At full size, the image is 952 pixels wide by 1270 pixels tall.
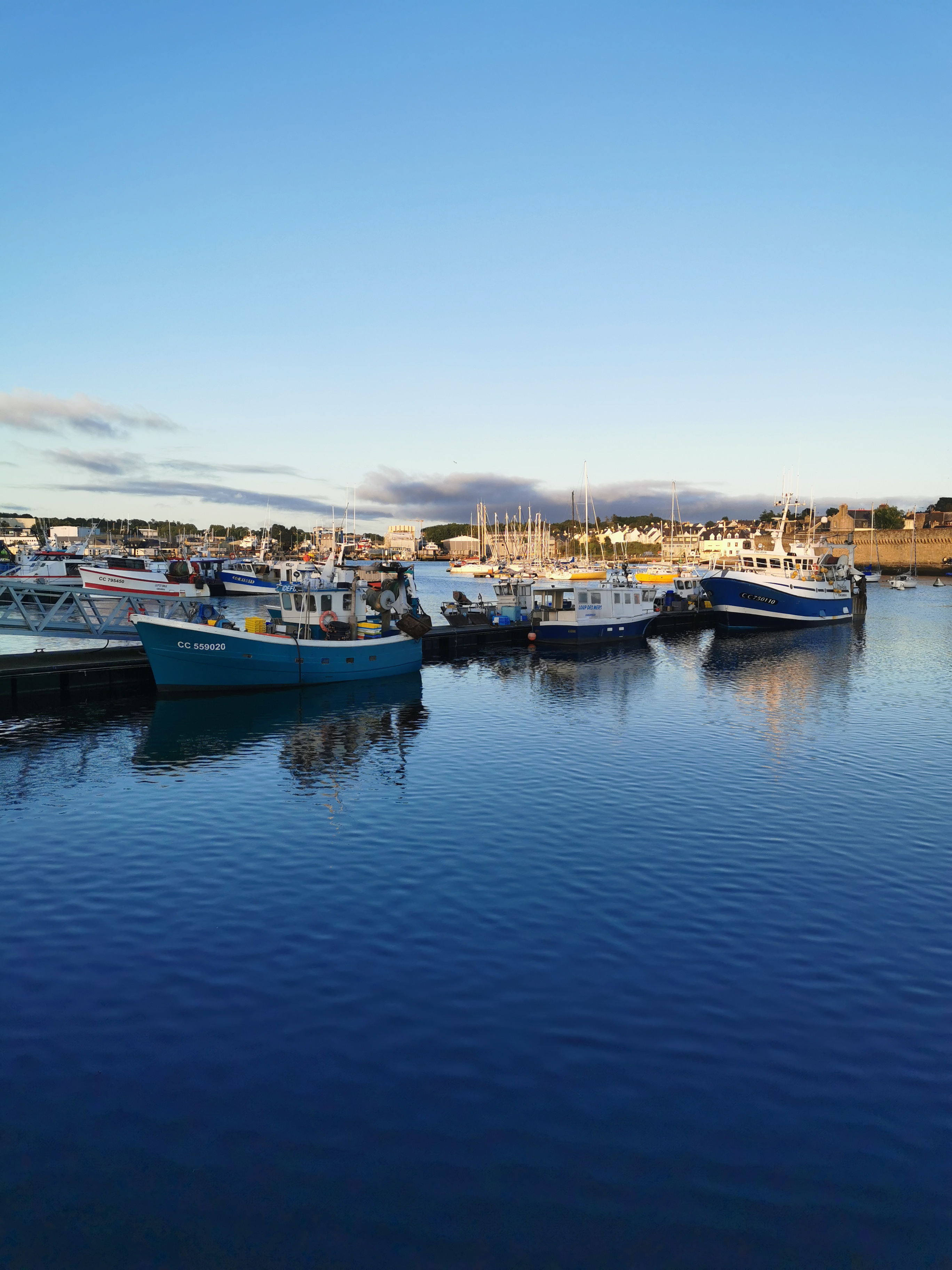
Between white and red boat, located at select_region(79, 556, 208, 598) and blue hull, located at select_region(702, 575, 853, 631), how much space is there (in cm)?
5298

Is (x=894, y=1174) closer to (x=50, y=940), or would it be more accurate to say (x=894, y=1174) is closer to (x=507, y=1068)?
(x=507, y=1068)

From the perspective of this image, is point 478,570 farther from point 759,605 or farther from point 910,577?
point 759,605

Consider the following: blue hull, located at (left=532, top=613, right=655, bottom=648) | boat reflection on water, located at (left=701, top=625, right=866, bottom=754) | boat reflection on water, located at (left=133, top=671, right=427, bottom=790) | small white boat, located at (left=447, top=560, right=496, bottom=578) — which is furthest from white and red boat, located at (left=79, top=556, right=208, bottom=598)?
small white boat, located at (left=447, top=560, right=496, bottom=578)

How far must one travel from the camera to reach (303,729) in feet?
113

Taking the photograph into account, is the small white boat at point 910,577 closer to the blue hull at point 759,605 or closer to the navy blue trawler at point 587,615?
the blue hull at point 759,605

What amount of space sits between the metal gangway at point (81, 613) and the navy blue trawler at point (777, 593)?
1989 inches

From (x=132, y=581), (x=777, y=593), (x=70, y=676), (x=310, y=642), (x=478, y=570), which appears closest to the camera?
(x=70, y=676)

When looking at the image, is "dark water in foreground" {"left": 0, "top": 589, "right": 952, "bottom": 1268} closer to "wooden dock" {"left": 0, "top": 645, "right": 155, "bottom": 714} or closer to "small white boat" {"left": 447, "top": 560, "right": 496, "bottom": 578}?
"wooden dock" {"left": 0, "top": 645, "right": 155, "bottom": 714}

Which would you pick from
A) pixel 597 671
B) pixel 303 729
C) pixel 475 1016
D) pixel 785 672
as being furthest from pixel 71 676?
pixel 785 672

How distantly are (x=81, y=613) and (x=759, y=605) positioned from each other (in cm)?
5920

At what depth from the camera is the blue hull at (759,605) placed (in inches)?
3061

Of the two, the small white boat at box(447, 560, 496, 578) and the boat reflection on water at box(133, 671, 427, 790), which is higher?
the small white boat at box(447, 560, 496, 578)

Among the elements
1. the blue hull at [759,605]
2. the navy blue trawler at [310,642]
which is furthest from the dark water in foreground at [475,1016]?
the blue hull at [759,605]

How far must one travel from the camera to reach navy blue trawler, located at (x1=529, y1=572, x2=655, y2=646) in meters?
63.1
